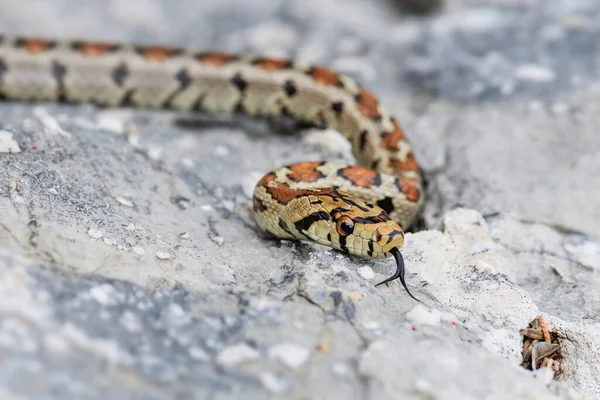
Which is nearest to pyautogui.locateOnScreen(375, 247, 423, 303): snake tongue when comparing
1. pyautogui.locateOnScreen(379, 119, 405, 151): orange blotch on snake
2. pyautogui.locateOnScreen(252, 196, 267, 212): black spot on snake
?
pyautogui.locateOnScreen(252, 196, 267, 212): black spot on snake

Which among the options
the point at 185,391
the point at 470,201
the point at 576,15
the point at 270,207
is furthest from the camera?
the point at 576,15

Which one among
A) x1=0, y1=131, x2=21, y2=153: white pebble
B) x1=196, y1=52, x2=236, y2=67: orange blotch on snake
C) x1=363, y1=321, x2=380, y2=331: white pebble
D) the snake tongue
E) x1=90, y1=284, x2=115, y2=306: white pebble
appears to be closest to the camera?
x1=90, y1=284, x2=115, y2=306: white pebble

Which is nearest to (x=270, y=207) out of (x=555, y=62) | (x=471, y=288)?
(x=471, y=288)

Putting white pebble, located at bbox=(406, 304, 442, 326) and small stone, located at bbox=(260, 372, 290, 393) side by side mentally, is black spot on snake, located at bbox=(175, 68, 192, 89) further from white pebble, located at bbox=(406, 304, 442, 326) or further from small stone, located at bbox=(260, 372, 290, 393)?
small stone, located at bbox=(260, 372, 290, 393)

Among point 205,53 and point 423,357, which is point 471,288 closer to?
point 423,357

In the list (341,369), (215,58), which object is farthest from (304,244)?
(215,58)

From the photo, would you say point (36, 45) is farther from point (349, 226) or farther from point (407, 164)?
point (349, 226)
